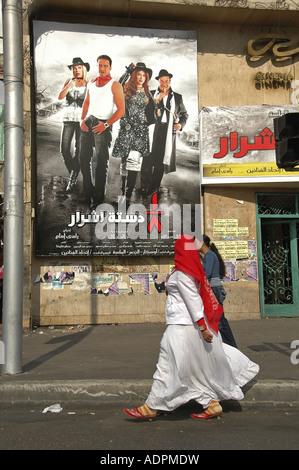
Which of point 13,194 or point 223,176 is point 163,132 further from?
point 13,194

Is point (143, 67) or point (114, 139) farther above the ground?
point (143, 67)

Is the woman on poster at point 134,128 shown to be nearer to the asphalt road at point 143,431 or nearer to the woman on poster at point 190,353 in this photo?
the woman on poster at point 190,353

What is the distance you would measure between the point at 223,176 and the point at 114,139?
2598 mm

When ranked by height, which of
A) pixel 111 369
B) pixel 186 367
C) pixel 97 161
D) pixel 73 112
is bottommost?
pixel 111 369

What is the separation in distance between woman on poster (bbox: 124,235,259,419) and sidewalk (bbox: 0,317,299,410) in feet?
2.41

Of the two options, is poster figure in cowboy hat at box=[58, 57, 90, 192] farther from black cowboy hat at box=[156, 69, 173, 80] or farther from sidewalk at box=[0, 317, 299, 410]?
sidewalk at box=[0, 317, 299, 410]

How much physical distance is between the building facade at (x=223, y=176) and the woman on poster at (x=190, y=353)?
6.00 meters

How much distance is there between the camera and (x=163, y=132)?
1093cm

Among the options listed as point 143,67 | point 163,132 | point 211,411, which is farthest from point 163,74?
point 211,411

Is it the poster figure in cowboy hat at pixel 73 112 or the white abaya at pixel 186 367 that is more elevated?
the poster figure in cowboy hat at pixel 73 112

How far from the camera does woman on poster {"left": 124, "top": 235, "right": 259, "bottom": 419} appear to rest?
14.5 ft

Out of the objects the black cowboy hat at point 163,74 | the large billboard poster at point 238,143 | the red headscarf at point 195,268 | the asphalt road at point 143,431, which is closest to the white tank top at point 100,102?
the black cowboy hat at point 163,74

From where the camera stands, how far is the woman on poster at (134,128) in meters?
10.7

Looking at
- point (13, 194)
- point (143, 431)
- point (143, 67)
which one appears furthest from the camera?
point (143, 67)
